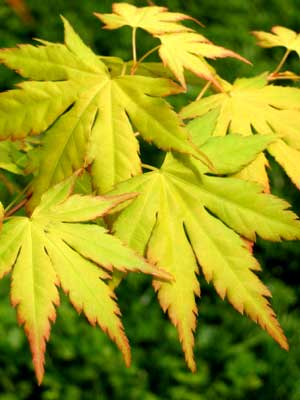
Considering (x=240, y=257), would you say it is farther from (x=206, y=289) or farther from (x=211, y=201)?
(x=206, y=289)

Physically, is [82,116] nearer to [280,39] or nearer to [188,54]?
[188,54]

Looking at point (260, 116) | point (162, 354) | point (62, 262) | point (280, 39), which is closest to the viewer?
point (62, 262)

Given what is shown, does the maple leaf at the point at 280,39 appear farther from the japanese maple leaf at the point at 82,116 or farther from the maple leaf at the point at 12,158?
the maple leaf at the point at 12,158

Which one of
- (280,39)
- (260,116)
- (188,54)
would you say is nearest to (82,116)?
(188,54)

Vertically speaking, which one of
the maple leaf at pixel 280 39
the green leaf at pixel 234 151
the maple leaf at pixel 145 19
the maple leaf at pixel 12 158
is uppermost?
the maple leaf at pixel 145 19

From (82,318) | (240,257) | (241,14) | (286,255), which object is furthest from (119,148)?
(241,14)

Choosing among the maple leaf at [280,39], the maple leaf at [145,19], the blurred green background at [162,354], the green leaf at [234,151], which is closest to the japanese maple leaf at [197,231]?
the green leaf at [234,151]
